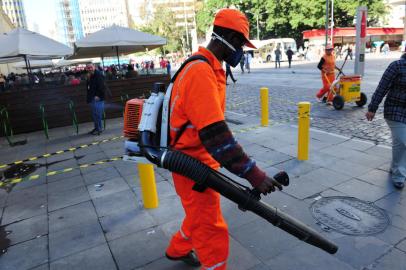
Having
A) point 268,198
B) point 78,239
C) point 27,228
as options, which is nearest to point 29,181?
point 27,228

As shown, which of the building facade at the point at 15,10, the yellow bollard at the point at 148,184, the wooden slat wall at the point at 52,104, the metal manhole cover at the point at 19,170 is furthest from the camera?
the building facade at the point at 15,10

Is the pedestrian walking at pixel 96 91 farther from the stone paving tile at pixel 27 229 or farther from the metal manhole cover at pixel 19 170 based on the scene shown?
the stone paving tile at pixel 27 229

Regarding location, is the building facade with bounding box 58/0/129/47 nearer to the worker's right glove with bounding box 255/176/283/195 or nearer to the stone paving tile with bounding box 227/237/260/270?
the stone paving tile with bounding box 227/237/260/270

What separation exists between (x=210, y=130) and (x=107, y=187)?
11.6ft

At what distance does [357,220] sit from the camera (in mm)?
3477

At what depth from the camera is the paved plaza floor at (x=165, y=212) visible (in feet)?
9.79

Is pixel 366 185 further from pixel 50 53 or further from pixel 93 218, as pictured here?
pixel 50 53

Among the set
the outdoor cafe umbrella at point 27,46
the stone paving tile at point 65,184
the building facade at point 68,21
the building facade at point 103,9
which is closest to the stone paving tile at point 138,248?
the stone paving tile at point 65,184

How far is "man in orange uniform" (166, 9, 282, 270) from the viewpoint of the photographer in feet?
6.17

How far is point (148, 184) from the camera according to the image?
13.0ft

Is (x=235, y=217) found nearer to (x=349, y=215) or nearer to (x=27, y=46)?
(x=349, y=215)

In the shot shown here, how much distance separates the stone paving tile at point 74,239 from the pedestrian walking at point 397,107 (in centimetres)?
Result: 381

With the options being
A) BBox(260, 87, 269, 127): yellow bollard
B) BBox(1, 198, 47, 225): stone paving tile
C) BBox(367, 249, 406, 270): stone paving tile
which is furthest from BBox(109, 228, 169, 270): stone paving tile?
BBox(260, 87, 269, 127): yellow bollard

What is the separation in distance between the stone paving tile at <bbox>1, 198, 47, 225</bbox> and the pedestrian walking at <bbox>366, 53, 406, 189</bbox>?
4763 mm
